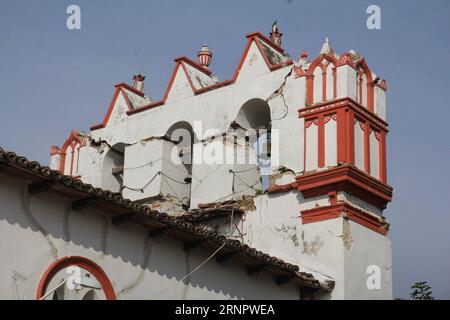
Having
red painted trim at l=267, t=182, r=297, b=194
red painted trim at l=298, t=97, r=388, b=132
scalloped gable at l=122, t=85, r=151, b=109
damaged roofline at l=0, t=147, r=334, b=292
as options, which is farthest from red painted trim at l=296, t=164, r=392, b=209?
scalloped gable at l=122, t=85, r=151, b=109

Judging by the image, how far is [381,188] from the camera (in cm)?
1900

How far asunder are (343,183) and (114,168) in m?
6.29

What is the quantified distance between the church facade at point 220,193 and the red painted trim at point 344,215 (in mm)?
19

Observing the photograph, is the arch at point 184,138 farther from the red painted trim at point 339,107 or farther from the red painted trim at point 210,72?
the red painted trim at point 339,107

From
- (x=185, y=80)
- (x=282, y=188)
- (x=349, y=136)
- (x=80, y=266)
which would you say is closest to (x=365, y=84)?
(x=349, y=136)

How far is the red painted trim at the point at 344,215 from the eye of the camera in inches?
714

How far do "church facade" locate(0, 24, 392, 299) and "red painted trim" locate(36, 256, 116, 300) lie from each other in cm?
2

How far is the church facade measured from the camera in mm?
13477

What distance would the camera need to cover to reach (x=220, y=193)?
20.0 meters

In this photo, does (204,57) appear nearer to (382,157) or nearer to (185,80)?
(185,80)

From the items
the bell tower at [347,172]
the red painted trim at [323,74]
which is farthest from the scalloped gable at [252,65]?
the red painted trim at [323,74]

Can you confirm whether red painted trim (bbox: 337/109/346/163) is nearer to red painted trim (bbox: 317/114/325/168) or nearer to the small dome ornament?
red painted trim (bbox: 317/114/325/168)
